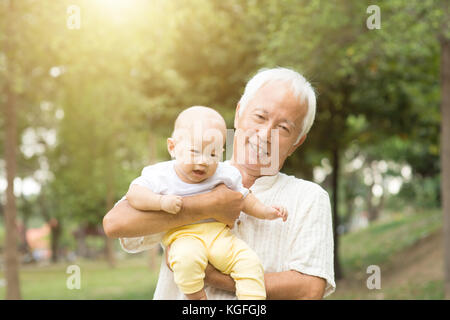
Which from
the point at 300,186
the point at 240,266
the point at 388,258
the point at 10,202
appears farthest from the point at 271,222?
the point at 388,258

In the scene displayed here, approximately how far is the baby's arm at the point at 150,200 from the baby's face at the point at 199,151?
0.14 meters

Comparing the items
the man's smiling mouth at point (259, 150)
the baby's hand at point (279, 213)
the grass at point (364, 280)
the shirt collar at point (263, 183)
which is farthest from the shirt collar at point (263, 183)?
the grass at point (364, 280)

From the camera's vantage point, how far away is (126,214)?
2354 millimetres

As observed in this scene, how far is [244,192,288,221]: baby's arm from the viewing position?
2428 mm

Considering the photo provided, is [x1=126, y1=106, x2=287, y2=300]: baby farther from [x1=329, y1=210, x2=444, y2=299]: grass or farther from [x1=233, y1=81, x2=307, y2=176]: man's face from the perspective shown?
[x1=329, y1=210, x2=444, y2=299]: grass

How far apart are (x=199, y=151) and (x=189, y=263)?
18.4 inches

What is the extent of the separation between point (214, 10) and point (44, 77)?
524cm

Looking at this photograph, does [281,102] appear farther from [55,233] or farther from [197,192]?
[55,233]

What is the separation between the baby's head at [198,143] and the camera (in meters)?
2.29

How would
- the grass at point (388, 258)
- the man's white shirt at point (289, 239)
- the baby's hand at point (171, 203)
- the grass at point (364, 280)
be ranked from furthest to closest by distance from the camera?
the grass at point (364, 280), the grass at point (388, 258), the man's white shirt at point (289, 239), the baby's hand at point (171, 203)

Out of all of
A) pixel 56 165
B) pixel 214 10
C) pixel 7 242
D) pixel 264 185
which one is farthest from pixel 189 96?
pixel 56 165

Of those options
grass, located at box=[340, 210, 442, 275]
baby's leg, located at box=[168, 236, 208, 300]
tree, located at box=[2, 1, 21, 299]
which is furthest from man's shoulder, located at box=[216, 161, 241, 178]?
grass, located at box=[340, 210, 442, 275]

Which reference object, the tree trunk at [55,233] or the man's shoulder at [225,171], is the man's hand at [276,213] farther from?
the tree trunk at [55,233]

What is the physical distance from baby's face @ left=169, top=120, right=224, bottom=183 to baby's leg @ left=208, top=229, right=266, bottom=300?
0.31m
